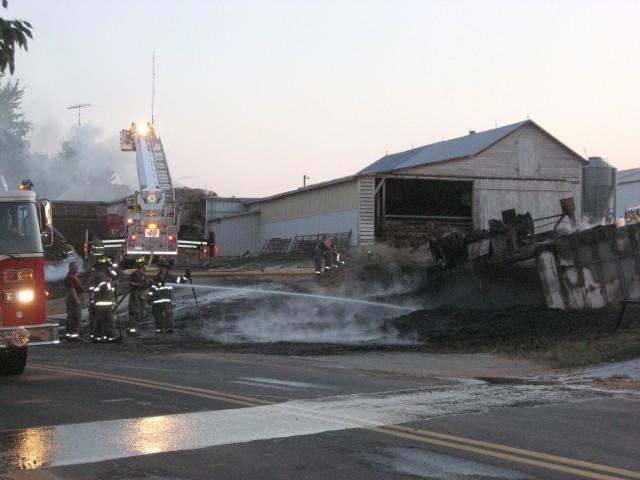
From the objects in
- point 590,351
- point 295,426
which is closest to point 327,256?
point 590,351

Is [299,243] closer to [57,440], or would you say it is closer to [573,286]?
[573,286]

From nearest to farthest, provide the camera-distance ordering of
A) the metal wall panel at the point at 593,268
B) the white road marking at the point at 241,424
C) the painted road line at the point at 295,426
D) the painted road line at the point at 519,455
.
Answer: the painted road line at the point at 519,455 < the painted road line at the point at 295,426 < the white road marking at the point at 241,424 < the metal wall panel at the point at 593,268

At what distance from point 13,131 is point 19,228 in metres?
74.6

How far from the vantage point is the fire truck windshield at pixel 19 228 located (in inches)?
452

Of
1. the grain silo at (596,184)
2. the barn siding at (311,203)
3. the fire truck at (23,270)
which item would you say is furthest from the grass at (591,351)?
the grain silo at (596,184)

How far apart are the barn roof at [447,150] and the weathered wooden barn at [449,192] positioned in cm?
11

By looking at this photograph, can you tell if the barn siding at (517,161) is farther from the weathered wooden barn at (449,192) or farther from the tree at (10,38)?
the tree at (10,38)

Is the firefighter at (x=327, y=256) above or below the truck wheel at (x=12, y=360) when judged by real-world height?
above

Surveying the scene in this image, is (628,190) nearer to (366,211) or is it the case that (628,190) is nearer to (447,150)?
(447,150)

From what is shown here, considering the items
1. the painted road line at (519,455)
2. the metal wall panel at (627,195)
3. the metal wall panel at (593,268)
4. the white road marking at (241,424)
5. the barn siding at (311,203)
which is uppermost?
the metal wall panel at (627,195)

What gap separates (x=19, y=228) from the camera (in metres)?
11.6

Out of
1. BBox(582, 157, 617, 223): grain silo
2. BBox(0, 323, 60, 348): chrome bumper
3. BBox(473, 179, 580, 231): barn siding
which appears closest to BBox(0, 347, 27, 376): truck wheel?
BBox(0, 323, 60, 348): chrome bumper

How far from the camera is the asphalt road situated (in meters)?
6.76

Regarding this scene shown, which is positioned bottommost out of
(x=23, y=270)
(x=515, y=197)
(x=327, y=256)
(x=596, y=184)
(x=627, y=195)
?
(x=23, y=270)
